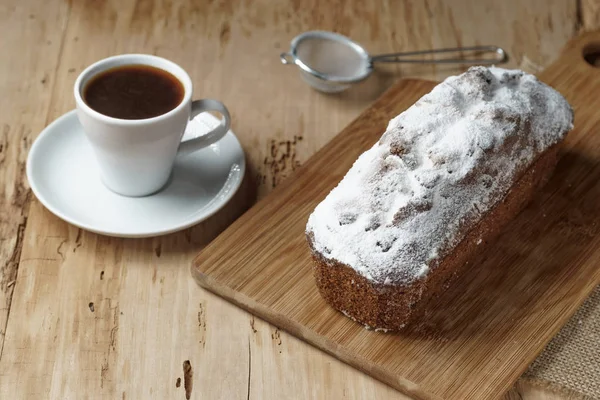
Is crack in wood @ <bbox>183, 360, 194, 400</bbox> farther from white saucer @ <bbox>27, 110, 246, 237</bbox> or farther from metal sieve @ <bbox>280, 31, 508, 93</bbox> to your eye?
metal sieve @ <bbox>280, 31, 508, 93</bbox>

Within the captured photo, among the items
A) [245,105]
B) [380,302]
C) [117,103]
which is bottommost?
[245,105]

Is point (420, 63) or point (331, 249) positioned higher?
point (331, 249)

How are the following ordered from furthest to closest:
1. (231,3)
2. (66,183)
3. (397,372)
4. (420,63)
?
(231,3)
(420,63)
(66,183)
(397,372)

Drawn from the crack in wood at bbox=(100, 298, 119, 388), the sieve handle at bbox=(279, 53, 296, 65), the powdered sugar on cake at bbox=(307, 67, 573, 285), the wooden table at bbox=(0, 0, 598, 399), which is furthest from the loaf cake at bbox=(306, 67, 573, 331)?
the sieve handle at bbox=(279, 53, 296, 65)

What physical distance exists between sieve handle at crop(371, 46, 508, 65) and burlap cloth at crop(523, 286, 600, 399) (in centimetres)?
94

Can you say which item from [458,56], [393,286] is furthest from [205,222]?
[458,56]

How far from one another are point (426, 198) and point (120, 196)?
75cm

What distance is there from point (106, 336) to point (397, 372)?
1.92 feet

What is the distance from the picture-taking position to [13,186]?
2.00 metres

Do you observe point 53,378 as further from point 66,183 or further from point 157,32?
point 157,32

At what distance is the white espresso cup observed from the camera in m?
1.78

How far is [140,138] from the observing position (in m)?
1.79

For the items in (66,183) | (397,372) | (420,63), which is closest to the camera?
(397,372)

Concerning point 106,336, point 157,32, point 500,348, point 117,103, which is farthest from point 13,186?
point 500,348
